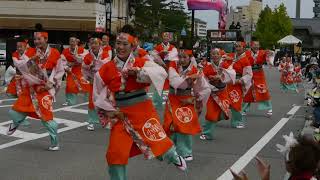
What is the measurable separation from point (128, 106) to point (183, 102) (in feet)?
7.93

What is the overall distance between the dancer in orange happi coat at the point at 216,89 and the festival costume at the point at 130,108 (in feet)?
13.8

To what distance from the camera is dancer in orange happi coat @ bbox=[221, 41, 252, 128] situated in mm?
12000

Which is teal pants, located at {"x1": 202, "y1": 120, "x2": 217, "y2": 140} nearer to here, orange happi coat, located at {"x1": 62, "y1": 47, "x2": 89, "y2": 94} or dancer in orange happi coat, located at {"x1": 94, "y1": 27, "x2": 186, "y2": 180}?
dancer in orange happi coat, located at {"x1": 94, "y1": 27, "x2": 186, "y2": 180}

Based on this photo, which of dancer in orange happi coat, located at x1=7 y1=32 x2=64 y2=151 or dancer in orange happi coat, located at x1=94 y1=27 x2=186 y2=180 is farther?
dancer in orange happi coat, located at x1=7 y1=32 x2=64 y2=151

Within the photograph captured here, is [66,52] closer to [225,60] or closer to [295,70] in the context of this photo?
A: [225,60]

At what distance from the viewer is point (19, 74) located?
9328 millimetres

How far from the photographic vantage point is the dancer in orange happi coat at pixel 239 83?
12.0 metres

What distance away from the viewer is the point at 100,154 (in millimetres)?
8844

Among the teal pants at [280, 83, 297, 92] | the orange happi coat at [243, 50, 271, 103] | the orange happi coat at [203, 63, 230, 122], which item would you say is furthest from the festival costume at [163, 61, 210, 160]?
the teal pants at [280, 83, 297, 92]

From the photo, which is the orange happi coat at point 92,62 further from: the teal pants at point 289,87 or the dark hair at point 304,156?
the teal pants at point 289,87

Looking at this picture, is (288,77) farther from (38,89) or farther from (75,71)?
(38,89)

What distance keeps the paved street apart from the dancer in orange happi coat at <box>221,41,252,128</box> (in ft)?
0.97

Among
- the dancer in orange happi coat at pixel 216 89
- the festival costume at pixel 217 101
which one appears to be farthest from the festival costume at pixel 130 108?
the festival costume at pixel 217 101

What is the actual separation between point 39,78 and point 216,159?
2.77m
